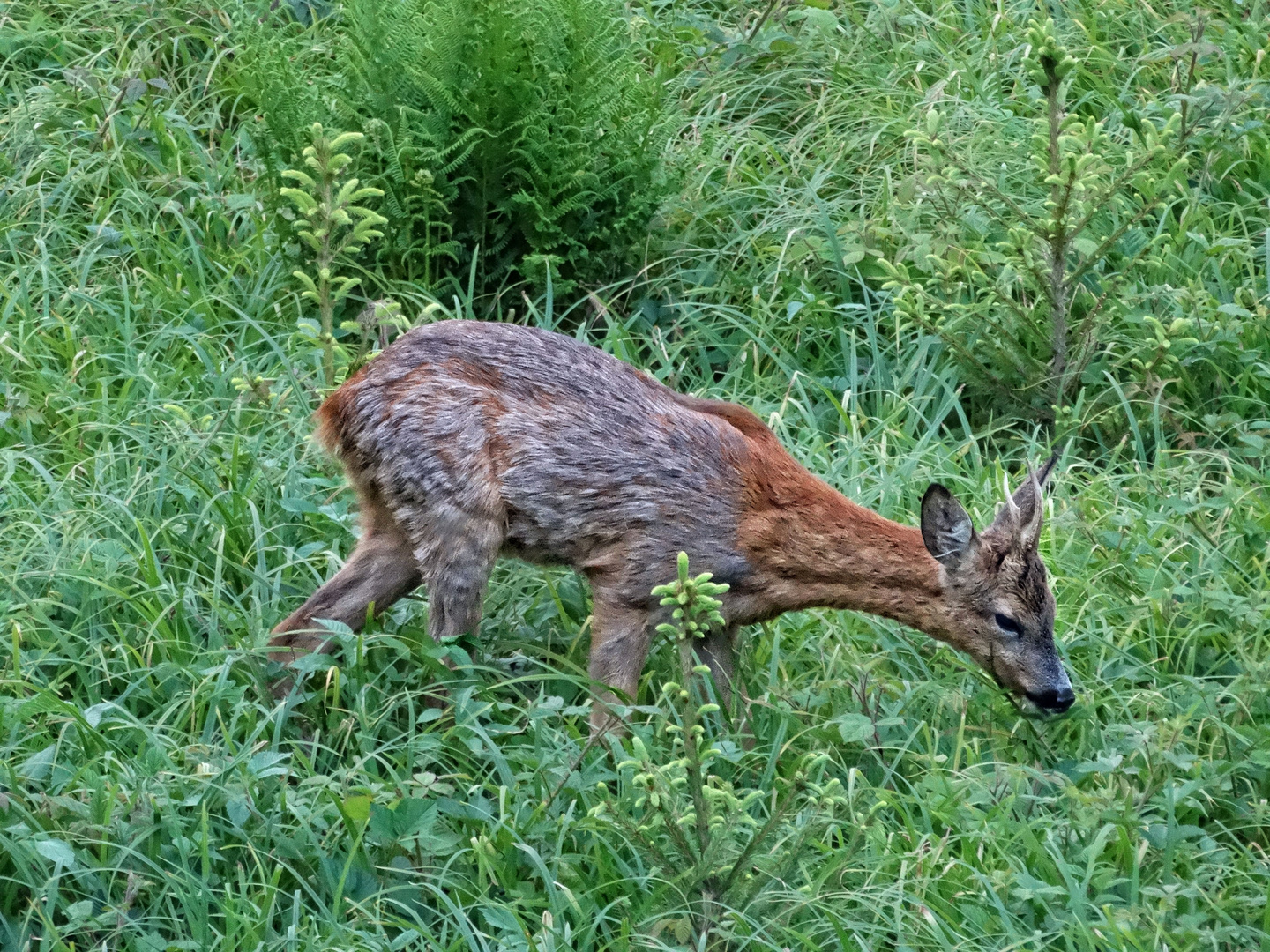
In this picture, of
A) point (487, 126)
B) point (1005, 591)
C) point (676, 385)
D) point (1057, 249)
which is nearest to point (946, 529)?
point (1005, 591)

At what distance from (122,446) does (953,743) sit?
2.98 metres

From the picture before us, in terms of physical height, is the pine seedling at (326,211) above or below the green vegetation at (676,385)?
above

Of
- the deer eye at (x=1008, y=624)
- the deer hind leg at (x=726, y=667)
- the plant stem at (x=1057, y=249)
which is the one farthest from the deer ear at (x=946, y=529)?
the plant stem at (x=1057, y=249)

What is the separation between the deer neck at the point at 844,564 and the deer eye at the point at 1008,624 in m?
0.16

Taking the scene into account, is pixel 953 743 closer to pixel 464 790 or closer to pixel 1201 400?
pixel 464 790

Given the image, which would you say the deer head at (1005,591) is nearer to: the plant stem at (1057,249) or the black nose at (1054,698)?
the black nose at (1054,698)

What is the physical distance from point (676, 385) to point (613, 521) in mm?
1667

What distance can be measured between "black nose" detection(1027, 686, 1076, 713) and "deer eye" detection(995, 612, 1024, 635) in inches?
7.2

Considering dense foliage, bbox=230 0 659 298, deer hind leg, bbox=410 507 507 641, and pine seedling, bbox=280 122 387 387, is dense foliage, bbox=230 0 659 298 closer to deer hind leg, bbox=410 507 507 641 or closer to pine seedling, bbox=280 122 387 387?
pine seedling, bbox=280 122 387 387

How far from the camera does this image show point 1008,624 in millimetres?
5117

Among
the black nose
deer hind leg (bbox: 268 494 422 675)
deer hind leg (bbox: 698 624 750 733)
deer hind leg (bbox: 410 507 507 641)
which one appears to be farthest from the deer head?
deer hind leg (bbox: 268 494 422 675)

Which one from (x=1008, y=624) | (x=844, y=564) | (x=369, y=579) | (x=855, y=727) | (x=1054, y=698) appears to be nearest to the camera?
(x=855, y=727)

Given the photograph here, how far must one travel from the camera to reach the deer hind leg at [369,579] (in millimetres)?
5395

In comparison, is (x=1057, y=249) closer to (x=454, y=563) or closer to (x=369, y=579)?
(x=454, y=563)
